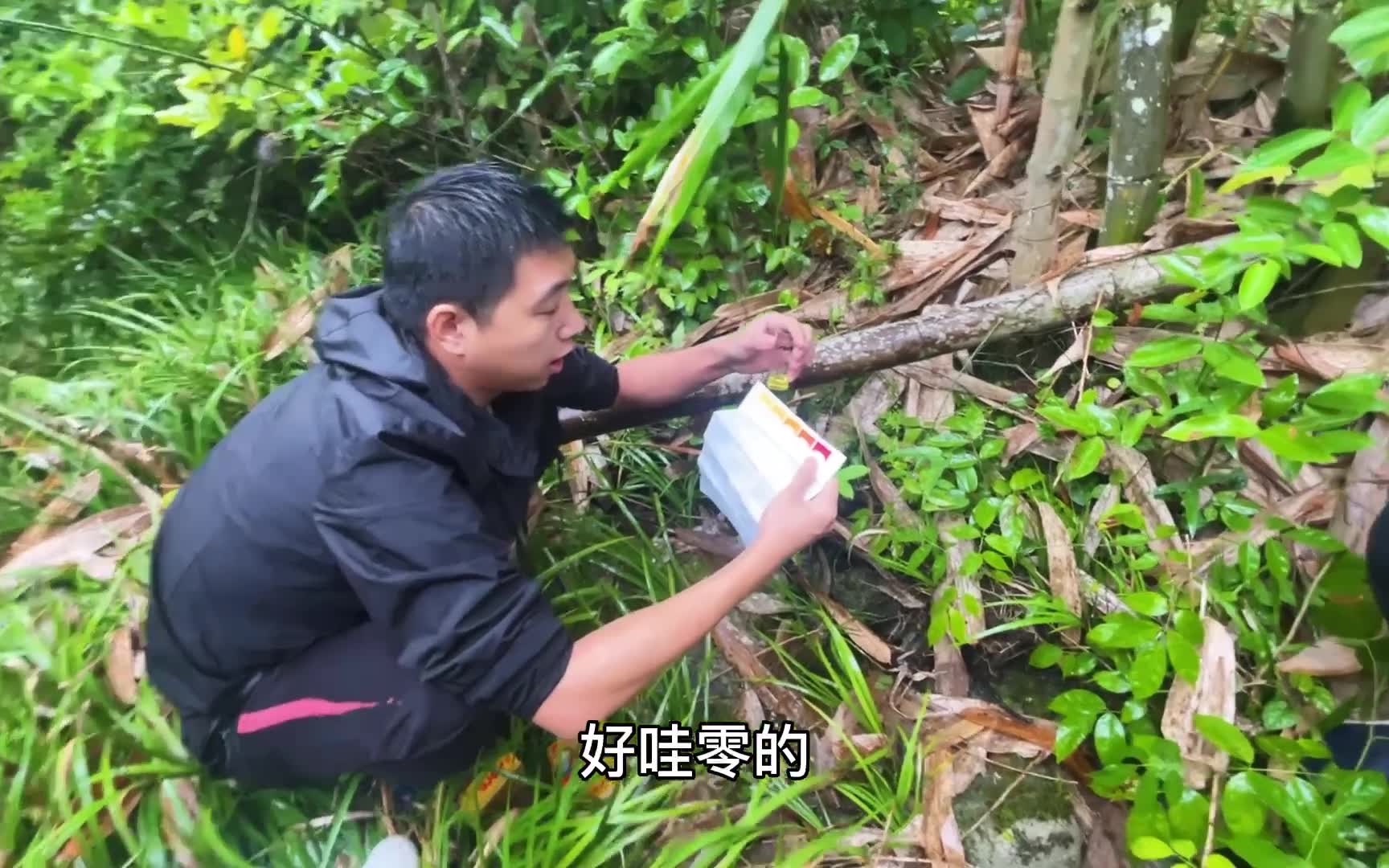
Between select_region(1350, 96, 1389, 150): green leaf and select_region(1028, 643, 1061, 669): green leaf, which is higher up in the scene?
select_region(1350, 96, 1389, 150): green leaf

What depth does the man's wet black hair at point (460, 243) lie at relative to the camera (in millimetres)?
1229

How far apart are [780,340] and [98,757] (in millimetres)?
1523

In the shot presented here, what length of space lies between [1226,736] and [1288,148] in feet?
2.56

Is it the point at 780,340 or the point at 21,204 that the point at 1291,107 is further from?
the point at 21,204

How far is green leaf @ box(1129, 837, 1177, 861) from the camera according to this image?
1200mm

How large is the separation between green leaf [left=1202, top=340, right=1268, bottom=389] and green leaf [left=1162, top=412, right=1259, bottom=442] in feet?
0.19

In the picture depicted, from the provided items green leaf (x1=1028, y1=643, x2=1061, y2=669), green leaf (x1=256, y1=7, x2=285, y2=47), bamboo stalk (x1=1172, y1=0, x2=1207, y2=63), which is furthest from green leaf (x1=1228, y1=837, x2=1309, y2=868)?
green leaf (x1=256, y1=7, x2=285, y2=47)

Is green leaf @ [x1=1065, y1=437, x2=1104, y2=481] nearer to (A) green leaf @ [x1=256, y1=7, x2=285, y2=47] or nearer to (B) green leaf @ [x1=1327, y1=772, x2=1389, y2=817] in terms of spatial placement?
(B) green leaf @ [x1=1327, y1=772, x2=1389, y2=817]

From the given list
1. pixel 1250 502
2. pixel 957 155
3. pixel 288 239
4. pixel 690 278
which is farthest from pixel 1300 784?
pixel 288 239

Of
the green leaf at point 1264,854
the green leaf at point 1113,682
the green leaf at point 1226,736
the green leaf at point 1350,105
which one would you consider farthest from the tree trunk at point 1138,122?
the green leaf at point 1264,854

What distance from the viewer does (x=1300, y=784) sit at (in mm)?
1150

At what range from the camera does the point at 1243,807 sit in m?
1.17

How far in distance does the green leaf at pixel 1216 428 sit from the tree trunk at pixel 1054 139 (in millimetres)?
660

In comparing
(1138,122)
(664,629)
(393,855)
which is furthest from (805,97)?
(393,855)
